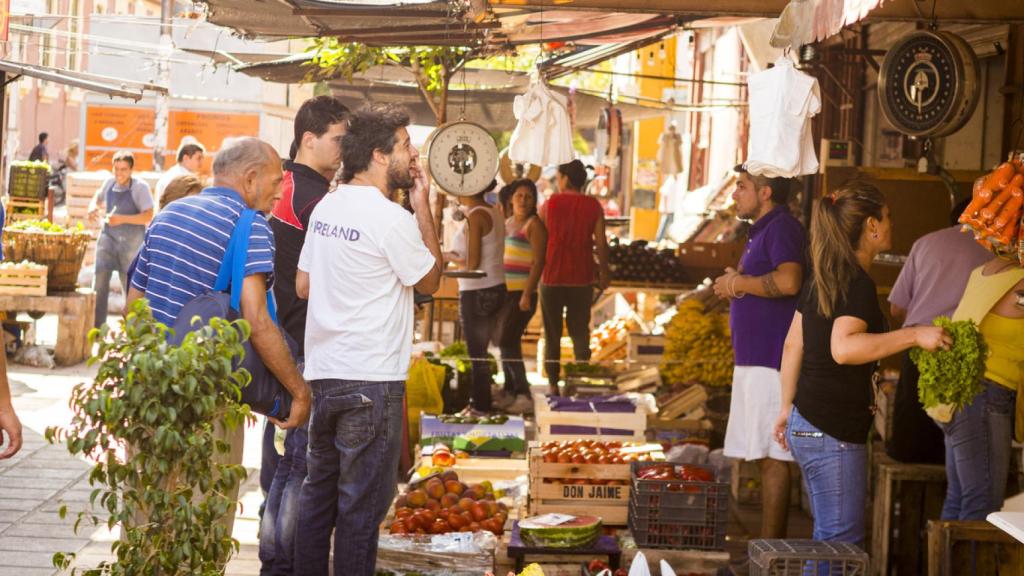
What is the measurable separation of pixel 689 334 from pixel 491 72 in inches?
214

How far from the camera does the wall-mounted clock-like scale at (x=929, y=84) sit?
6.50 meters

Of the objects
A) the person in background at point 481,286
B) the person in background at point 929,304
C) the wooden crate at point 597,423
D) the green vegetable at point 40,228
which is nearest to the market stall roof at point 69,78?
the green vegetable at point 40,228

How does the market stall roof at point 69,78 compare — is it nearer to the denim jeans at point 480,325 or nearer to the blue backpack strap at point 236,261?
the denim jeans at point 480,325

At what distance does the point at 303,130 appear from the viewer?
577 centimetres

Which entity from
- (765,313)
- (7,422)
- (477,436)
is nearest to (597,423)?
(477,436)

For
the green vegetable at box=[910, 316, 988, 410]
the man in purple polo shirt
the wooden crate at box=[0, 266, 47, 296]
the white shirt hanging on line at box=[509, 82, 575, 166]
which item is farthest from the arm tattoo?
the wooden crate at box=[0, 266, 47, 296]

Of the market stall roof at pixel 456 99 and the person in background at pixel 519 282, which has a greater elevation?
the market stall roof at pixel 456 99

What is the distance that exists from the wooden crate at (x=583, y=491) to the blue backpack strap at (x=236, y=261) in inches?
79.4

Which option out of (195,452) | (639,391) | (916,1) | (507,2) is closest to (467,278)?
(639,391)

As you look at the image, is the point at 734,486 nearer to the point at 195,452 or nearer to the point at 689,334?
the point at 689,334

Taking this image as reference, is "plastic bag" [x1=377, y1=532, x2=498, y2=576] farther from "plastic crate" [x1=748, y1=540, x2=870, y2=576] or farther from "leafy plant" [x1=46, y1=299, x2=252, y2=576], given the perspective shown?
"leafy plant" [x1=46, y1=299, x2=252, y2=576]

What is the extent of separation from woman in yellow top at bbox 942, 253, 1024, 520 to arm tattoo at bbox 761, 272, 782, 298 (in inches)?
41.8

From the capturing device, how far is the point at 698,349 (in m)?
10.2

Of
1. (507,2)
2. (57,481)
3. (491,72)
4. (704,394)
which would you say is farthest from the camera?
(491,72)
